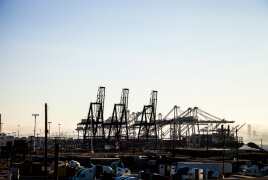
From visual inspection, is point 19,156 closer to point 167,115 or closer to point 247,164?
point 247,164

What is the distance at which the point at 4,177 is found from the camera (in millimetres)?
40938

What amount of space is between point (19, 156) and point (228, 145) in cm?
11570

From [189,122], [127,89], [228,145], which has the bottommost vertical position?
[228,145]

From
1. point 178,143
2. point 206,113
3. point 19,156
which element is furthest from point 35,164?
point 178,143

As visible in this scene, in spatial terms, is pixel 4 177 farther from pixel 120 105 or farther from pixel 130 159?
pixel 120 105

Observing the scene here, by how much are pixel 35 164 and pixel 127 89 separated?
82742 mm

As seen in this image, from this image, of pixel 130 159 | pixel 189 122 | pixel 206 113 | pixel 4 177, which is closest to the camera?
pixel 4 177

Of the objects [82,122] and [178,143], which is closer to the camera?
[82,122]

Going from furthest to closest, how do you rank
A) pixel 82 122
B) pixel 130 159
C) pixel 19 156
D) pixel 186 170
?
pixel 82 122
pixel 19 156
pixel 130 159
pixel 186 170

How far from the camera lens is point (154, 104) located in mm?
136000

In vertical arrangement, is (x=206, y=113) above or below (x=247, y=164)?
above

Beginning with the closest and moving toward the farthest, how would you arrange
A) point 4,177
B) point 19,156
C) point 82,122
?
point 4,177
point 19,156
point 82,122

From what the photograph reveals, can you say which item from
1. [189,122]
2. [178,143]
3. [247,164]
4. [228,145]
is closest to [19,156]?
[247,164]

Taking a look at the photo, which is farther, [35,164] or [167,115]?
[167,115]
